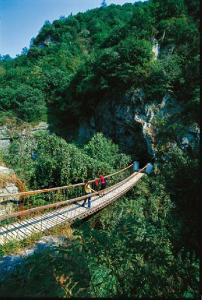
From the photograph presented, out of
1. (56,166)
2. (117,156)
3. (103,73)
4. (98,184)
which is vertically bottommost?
(98,184)

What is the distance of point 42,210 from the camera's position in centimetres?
897

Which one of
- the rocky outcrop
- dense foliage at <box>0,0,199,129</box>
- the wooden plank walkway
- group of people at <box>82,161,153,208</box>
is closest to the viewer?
the wooden plank walkway

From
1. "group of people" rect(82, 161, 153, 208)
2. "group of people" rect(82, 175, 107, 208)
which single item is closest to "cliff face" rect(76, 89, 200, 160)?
"group of people" rect(82, 161, 153, 208)

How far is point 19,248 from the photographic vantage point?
6.17 m

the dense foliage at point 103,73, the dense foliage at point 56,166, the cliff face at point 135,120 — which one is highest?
the dense foliage at point 103,73

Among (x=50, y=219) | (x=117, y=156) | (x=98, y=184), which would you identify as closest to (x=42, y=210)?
(x=50, y=219)

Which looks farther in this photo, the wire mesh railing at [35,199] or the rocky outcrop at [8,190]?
Result: the rocky outcrop at [8,190]

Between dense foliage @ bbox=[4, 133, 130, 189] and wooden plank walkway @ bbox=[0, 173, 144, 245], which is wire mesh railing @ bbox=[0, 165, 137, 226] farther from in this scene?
dense foliage @ bbox=[4, 133, 130, 189]

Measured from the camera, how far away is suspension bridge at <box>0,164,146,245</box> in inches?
271

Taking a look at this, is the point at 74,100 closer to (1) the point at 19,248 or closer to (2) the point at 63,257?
(1) the point at 19,248

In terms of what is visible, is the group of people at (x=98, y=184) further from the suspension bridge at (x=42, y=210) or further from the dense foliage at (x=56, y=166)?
the dense foliage at (x=56, y=166)

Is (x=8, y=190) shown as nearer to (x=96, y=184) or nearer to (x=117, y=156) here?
(x=96, y=184)

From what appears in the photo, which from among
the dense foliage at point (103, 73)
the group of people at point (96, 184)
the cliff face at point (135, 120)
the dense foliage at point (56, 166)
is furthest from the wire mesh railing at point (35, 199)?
the cliff face at point (135, 120)

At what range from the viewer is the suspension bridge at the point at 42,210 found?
22.6 feet
